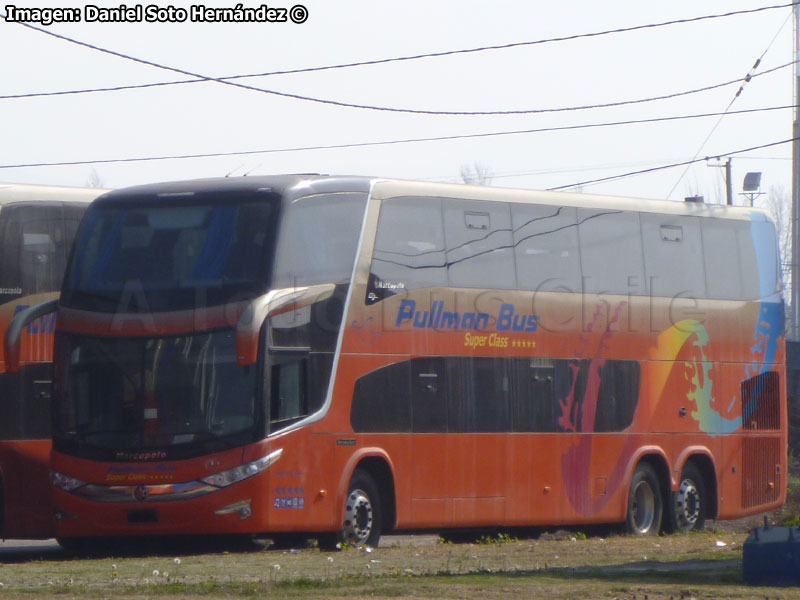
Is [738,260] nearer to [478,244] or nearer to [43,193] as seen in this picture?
[478,244]

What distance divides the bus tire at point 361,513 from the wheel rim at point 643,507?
4917 millimetres

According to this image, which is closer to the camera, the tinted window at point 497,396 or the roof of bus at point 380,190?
the roof of bus at point 380,190

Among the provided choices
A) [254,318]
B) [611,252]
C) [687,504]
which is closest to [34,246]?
[254,318]

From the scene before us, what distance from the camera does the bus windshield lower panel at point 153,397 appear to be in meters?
15.8

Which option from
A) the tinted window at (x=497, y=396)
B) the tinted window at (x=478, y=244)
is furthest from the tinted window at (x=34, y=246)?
the tinted window at (x=478, y=244)

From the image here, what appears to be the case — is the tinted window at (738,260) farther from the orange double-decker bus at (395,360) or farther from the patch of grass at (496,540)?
the patch of grass at (496,540)

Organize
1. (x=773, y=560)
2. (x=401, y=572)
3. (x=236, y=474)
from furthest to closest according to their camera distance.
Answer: (x=236, y=474)
(x=401, y=572)
(x=773, y=560)

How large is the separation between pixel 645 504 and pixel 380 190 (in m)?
6.77

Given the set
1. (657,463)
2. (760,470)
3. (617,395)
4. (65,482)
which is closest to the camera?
(65,482)

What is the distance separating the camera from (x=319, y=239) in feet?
53.9

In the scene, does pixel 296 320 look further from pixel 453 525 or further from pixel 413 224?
pixel 453 525

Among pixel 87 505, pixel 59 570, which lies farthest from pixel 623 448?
pixel 59 570

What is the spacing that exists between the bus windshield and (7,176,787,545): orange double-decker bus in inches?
0.9

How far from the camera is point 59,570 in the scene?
13.4m
